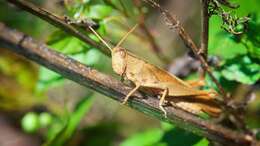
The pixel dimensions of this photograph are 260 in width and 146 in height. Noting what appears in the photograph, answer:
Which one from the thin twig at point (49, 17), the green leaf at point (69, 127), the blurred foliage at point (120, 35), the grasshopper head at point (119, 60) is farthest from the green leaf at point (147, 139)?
the thin twig at point (49, 17)

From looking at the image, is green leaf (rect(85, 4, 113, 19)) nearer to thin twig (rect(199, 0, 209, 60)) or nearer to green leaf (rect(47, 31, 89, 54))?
green leaf (rect(47, 31, 89, 54))

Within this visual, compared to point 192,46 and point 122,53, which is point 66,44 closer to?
point 122,53

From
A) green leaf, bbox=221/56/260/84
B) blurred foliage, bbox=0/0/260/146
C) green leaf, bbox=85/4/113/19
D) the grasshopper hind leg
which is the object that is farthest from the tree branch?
green leaf, bbox=85/4/113/19

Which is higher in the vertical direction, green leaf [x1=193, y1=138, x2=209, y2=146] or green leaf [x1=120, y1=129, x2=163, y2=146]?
green leaf [x1=193, y1=138, x2=209, y2=146]

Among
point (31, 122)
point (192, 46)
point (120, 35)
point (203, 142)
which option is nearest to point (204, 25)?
point (192, 46)

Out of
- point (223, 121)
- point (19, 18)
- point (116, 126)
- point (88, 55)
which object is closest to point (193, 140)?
point (223, 121)

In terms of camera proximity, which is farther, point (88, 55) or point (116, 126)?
point (116, 126)

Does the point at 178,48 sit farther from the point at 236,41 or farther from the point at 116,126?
the point at 236,41
